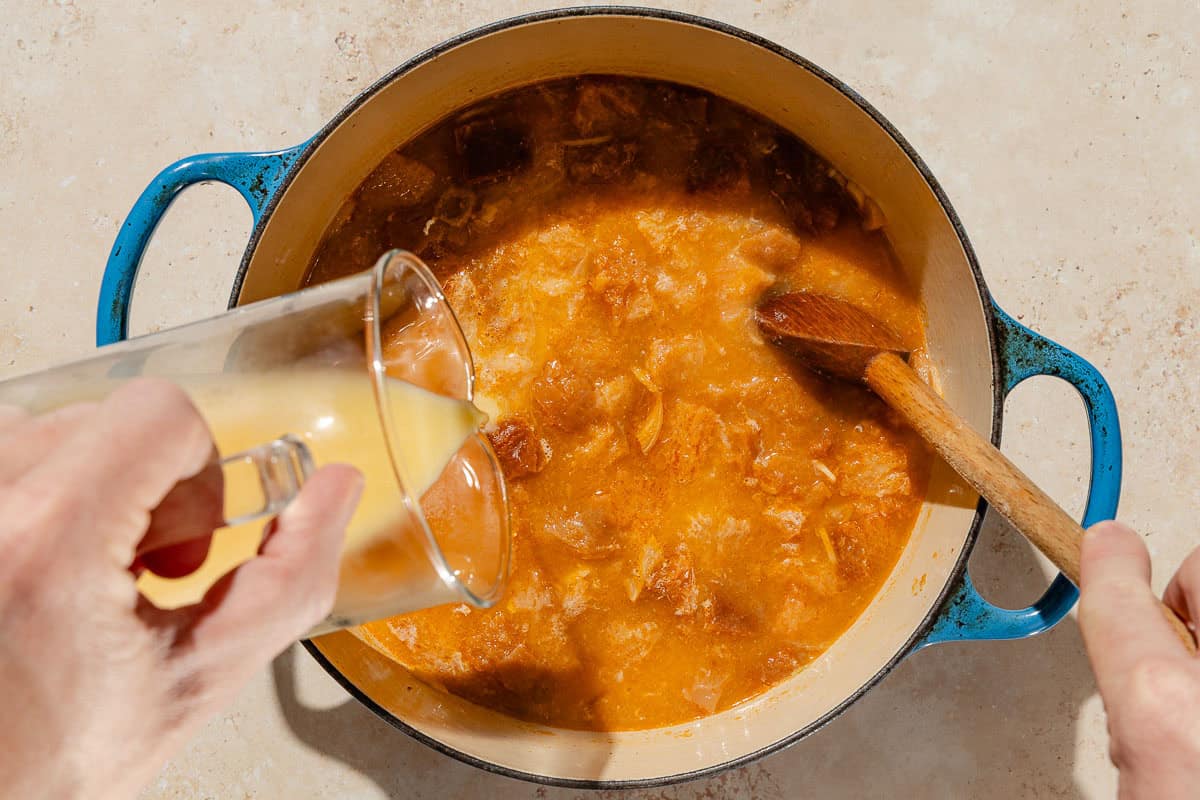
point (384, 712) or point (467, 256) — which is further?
point (467, 256)

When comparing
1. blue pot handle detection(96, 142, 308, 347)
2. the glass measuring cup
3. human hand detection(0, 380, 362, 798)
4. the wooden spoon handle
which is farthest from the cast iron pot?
human hand detection(0, 380, 362, 798)

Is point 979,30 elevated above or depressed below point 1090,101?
above

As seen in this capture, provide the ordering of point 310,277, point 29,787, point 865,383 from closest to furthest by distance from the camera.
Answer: point 29,787 → point 865,383 → point 310,277

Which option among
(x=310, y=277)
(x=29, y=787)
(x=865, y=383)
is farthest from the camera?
(x=310, y=277)

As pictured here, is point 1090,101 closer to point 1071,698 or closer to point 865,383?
point 865,383

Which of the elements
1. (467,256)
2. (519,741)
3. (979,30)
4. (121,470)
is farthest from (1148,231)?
(121,470)

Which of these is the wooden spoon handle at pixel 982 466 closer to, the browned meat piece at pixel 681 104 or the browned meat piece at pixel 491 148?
the browned meat piece at pixel 681 104

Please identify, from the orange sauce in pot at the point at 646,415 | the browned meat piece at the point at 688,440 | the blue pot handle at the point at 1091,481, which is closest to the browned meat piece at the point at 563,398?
the orange sauce in pot at the point at 646,415
